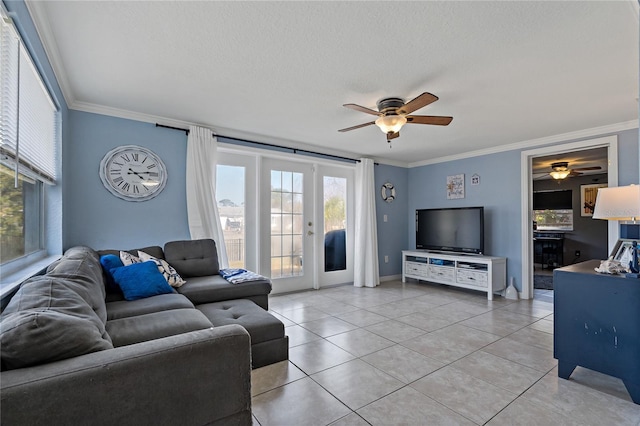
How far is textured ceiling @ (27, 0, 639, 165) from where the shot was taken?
5.52 feet

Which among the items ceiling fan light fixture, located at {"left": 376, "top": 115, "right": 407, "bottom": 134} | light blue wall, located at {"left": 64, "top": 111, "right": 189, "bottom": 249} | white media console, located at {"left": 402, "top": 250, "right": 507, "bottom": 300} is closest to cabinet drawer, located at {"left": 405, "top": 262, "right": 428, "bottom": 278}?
white media console, located at {"left": 402, "top": 250, "right": 507, "bottom": 300}

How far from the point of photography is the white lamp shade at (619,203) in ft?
7.68

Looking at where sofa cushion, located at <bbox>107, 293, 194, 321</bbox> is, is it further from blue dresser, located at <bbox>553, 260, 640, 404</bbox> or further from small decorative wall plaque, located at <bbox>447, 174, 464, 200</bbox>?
small decorative wall plaque, located at <bbox>447, 174, 464, 200</bbox>

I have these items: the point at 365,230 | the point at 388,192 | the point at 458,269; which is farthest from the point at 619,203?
the point at 388,192

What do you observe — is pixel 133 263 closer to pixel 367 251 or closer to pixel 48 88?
pixel 48 88

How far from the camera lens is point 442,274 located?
4.82 meters

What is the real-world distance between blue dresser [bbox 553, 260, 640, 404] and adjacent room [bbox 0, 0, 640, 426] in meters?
0.01

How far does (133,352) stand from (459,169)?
5.20m

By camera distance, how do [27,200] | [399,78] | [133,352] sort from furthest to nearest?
[399,78] → [27,200] → [133,352]

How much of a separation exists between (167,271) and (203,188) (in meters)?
1.08

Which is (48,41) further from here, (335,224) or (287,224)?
(335,224)

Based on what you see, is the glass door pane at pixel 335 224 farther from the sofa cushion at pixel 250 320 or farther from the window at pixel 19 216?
the window at pixel 19 216

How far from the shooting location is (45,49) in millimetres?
1955

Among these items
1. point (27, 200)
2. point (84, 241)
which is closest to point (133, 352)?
point (27, 200)
